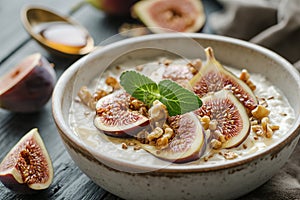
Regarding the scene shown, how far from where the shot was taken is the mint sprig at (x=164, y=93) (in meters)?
1.90

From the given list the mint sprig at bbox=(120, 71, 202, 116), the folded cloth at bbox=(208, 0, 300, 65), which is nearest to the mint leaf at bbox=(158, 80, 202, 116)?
the mint sprig at bbox=(120, 71, 202, 116)

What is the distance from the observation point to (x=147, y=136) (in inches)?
74.2

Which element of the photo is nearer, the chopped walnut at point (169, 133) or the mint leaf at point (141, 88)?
the chopped walnut at point (169, 133)

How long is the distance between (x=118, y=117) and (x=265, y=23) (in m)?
1.33

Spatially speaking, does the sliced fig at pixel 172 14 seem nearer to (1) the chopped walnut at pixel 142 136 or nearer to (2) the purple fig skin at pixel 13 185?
(1) the chopped walnut at pixel 142 136

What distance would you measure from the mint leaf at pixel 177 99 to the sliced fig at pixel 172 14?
1145 mm

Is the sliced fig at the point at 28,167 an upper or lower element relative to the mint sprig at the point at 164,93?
lower

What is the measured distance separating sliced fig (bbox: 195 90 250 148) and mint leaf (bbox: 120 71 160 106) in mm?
175

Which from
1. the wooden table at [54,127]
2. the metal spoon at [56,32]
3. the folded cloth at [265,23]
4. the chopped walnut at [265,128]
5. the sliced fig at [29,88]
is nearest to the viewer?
the chopped walnut at [265,128]

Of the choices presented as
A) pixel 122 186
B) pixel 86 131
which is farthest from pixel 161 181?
pixel 86 131

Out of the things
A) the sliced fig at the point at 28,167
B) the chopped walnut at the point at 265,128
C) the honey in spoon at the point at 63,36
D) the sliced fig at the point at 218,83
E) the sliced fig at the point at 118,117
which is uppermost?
the sliced fig at the point at 218,83

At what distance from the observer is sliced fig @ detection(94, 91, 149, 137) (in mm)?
1908

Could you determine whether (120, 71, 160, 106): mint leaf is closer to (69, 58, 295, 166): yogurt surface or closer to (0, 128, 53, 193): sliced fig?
(69, 58, 295, 166): yogurt surface

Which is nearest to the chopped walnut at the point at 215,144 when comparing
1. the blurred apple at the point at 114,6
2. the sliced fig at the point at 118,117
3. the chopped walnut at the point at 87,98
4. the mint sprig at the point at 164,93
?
the mint sprig at the point at 164,93
